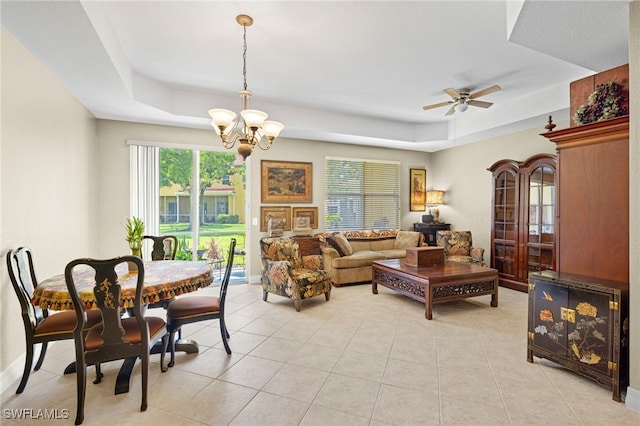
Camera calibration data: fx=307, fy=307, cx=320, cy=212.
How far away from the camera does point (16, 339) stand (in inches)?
99.7

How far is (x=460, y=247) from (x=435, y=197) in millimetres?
1528

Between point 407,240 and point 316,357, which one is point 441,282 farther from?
point 407,240

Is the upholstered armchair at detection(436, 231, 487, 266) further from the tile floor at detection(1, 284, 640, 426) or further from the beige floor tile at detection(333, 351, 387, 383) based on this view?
the beige floor tile at detection(333, 351, 387, 383)

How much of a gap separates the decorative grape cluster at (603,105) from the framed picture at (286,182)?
165 inches

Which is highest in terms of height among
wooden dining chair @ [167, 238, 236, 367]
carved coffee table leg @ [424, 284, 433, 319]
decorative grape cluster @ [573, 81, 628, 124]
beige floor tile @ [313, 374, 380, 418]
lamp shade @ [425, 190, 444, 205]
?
decorative grape cluster @ [573, 81, 628, 124]

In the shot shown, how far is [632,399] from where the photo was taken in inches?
81.0

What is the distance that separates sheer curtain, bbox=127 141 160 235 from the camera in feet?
15.6

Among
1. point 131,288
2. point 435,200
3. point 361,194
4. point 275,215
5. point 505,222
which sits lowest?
point 131,288

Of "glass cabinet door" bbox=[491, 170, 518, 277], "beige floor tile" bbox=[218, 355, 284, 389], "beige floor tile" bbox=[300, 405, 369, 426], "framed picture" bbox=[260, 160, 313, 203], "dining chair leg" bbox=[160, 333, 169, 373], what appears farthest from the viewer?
"framed picture" bbox=[260, 160, 313, 203]

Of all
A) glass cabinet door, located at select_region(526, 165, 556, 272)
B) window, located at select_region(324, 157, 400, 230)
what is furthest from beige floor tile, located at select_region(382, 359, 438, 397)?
window, located at select_region(324, 157, 400, 230)

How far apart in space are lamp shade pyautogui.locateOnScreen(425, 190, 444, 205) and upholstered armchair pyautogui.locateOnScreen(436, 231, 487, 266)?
113cm

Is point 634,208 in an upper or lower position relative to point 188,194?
lower

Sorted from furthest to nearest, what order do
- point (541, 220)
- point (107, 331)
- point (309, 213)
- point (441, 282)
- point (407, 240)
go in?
point (407, 240), point (309, 213), point (541, 220), point (441, 282), point (107, 331)

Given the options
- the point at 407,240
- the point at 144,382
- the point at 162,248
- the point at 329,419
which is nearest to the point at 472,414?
the point at 329,419
